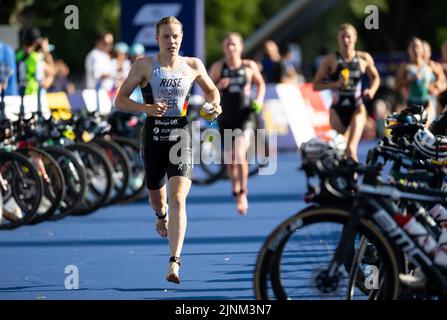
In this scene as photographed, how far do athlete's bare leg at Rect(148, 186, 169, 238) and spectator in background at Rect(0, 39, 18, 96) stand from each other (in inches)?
191

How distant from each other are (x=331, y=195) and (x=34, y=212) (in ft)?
21.5

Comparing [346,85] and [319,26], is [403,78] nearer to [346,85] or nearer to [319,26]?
[346,85]

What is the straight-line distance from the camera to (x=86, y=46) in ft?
178

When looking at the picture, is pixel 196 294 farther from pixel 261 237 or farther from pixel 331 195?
pixel 261 237

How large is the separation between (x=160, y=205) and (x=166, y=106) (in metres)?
0.97

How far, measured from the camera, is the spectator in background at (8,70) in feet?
49.8

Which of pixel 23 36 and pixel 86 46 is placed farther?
pixel 86 46

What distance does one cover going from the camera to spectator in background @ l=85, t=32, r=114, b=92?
20703 mm

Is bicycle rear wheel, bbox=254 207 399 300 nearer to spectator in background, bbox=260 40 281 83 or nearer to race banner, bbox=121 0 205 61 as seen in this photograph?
race banner, bbox=121 0 205 61

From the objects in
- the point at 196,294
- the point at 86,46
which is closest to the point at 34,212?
the point at 196,294

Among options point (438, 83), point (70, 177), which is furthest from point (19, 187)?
point (438, 83)

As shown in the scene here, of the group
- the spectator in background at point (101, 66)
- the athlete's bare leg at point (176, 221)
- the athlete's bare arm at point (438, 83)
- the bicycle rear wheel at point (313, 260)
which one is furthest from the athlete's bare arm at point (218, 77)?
the bicycle rear wheel at point (313, 260)

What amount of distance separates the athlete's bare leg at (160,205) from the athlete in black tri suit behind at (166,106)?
105 millimetres
